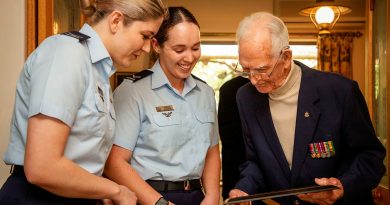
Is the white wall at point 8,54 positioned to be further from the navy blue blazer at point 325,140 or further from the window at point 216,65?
the window at point 216,65

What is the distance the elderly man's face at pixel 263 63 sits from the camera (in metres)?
1.97

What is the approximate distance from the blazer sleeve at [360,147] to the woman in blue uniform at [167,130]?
1.95 feet

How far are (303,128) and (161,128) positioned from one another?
601 mm

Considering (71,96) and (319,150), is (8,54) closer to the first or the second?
(71,96)

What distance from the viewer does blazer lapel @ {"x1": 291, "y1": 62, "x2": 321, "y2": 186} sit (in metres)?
2.02

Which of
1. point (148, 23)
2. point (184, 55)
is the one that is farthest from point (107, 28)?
point (184, 55)

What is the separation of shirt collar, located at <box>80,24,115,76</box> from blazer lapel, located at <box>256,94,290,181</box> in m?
0.80

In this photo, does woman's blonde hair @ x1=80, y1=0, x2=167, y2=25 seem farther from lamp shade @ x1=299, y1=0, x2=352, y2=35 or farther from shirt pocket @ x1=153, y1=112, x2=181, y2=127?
lamp shade @ x1=299, y1=0, x2=352, y2=35

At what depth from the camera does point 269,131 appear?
6.98 ft

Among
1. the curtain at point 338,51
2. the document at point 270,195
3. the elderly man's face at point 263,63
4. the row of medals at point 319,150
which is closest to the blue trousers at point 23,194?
the document at point 270,195

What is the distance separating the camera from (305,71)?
7.06 feet

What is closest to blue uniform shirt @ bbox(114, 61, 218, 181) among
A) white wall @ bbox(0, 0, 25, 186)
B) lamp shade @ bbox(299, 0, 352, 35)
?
white wall @ bbox(0, 0, 25, 186)

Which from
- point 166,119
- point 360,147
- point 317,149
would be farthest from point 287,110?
point 166,119

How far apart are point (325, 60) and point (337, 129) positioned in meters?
5.49
